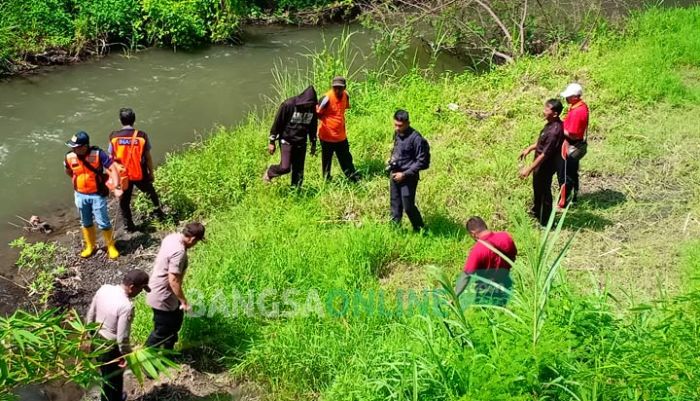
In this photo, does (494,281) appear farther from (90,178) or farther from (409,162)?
(90,178)

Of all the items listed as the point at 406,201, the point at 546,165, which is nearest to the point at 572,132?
the point at 546,165

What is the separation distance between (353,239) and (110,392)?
9.78 ft

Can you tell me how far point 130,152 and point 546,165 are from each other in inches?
191

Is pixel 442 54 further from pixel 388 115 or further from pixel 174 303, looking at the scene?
Answer: pixel 174 303

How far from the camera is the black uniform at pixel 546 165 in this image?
24.7ft

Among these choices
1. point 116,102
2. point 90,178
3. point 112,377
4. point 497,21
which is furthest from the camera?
point 497,21

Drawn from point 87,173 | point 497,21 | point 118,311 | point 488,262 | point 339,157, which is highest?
point 497,21

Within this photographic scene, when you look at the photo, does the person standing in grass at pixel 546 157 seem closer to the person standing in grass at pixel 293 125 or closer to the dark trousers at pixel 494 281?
the dark trousers at pixel 494 281

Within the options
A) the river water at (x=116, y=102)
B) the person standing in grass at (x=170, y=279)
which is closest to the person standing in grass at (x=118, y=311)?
the person standing in grass at (x=170, y=279)

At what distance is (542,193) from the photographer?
8.01 meters

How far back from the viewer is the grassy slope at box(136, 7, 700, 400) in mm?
4305

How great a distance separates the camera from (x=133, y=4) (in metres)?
14.7

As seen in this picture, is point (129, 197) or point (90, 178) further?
point (129, 197)

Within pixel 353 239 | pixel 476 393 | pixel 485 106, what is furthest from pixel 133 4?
pixel 476 393
